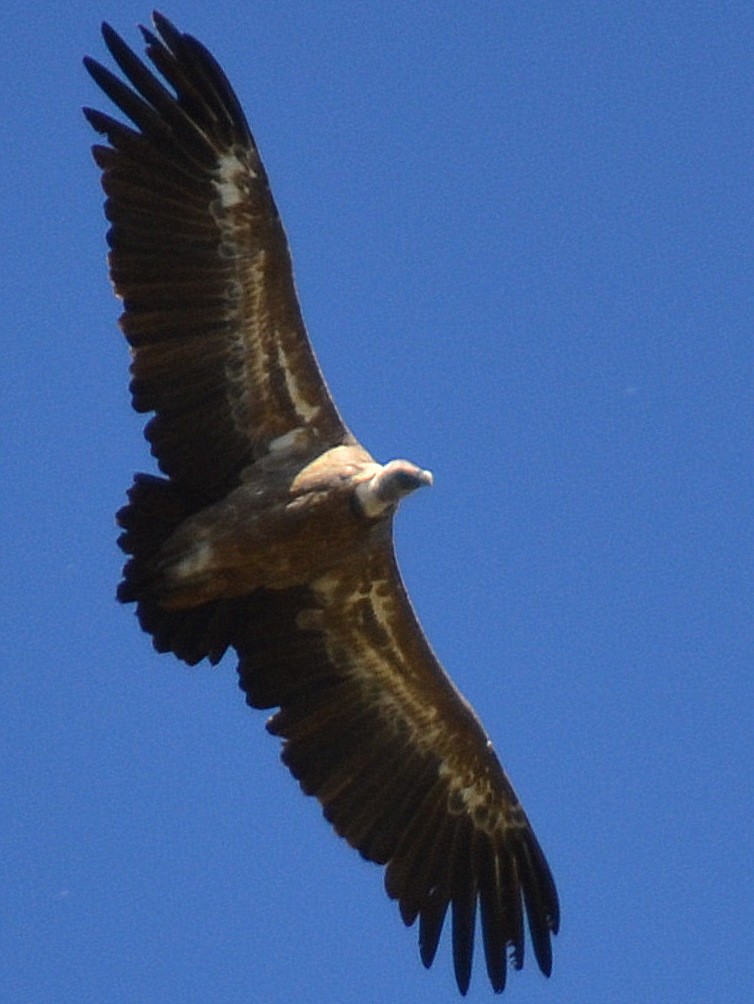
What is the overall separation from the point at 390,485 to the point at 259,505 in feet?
2.84

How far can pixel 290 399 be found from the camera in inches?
602

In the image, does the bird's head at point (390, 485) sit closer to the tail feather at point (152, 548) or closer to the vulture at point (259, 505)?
the vulture at point (259, 505)

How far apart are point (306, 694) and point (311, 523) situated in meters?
1.50

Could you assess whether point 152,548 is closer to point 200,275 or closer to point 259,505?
point 259,505

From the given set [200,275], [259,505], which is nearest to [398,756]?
[259,505]

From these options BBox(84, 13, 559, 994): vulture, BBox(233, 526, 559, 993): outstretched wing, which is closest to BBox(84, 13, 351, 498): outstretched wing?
BBox(84, 13, 559, 994): vulture

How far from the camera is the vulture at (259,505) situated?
14844mm

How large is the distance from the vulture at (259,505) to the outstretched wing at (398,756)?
0.01 metres

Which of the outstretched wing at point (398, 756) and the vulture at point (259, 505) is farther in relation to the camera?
the outstretched wing at point (398, 756)

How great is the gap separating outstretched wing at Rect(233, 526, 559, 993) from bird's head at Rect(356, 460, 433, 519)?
0.70 metres

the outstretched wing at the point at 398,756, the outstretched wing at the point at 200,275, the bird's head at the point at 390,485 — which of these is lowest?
the outstretched wing at the point at 398,756

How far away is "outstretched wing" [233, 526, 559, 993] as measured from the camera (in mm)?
15820

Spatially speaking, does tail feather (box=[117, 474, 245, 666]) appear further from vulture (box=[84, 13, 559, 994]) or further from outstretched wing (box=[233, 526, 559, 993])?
outstretched wing (box=[233, 526, 559, 993])

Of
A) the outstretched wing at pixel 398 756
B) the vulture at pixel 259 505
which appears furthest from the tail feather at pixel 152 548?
the outstretched wing at pixel 398 756
